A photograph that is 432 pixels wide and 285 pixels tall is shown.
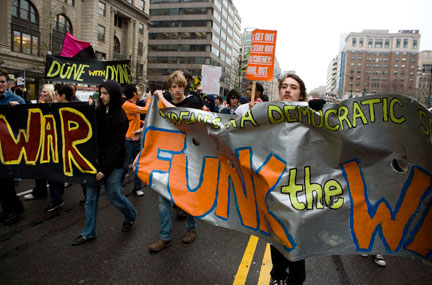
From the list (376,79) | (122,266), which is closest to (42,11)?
(122,266)

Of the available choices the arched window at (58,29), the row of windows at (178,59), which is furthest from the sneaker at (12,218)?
the row of windows at (178,59)

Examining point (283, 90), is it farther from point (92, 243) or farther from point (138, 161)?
point (92, 243)

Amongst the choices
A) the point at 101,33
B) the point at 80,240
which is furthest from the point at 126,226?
the point at 101,33

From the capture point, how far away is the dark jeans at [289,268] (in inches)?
93.3

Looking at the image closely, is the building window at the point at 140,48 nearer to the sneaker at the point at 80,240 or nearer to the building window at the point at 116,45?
the building window at the point at 116,45

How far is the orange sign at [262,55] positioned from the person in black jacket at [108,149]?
9.78ft

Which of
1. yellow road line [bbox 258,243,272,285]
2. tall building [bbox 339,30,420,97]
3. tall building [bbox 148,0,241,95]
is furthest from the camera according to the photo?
tall building [bbox 339,30,420,97]

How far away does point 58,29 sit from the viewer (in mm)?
32812

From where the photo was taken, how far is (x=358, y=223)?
7.52 ft

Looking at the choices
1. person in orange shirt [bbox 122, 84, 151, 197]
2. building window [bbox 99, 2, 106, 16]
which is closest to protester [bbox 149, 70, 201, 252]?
person in orange shirt [bbox 122, 84, 151, 197]

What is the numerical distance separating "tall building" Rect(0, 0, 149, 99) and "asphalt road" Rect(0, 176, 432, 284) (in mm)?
29418

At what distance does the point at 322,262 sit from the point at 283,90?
1.99 metres

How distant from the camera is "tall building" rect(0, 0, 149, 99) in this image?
2814 cm

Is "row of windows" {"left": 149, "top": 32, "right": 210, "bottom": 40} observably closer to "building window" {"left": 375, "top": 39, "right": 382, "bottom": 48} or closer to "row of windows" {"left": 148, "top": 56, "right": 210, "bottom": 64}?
"row of windows" {"left": 148, "top": 56, "right": 210, "bottom": 64}
